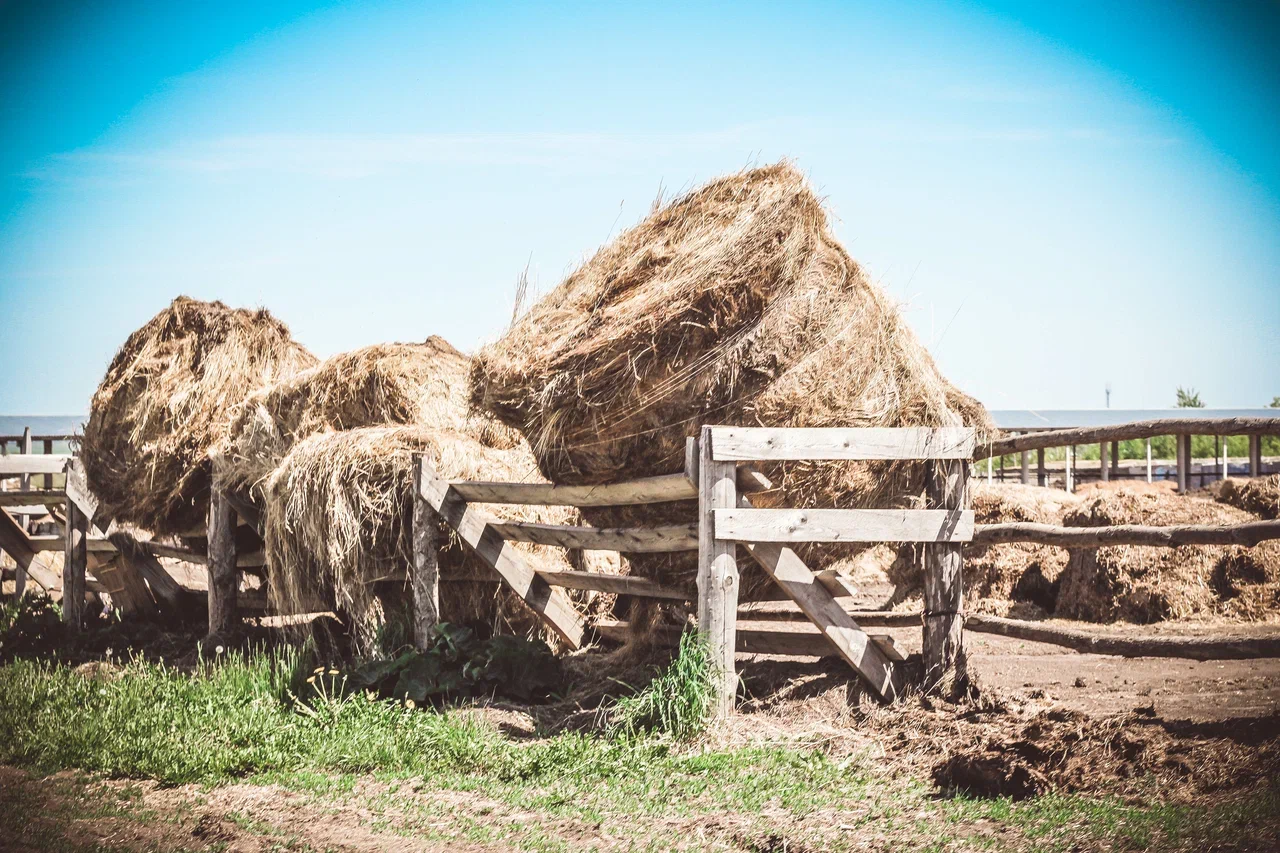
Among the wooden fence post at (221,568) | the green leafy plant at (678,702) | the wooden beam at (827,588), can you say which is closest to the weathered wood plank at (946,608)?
the wooden beam at (827,588)

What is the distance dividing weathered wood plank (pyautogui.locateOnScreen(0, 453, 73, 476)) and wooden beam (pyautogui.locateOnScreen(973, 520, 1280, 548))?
10.3 meters

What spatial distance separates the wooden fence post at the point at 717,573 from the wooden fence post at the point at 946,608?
115cm

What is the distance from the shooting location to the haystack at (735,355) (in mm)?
6223

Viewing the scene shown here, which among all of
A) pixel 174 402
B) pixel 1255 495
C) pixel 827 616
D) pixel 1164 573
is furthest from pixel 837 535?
pixel 174 402

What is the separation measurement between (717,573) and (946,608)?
4.42 feet

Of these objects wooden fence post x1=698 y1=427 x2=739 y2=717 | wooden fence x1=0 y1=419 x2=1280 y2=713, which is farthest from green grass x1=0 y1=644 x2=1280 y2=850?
wooden fence x1=0 y1=419 x2=1280 y2=713

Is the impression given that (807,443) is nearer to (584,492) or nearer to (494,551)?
(584,492)

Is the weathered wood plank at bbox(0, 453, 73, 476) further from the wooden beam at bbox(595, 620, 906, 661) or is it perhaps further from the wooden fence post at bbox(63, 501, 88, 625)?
the wooden beam at bbox(595, 620, 906, 661)

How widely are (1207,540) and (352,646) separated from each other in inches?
247

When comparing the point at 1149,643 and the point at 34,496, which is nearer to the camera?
the point at 1149,643

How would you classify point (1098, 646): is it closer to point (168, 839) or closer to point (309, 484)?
point (168, 839)

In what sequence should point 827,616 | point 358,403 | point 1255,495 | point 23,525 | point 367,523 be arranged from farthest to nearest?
1. point 23,525
2. point 1255,495
3. point 358,403
4. point 367,523
5. point 827,616

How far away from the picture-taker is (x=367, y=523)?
27.3 ft

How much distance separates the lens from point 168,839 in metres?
4.96
